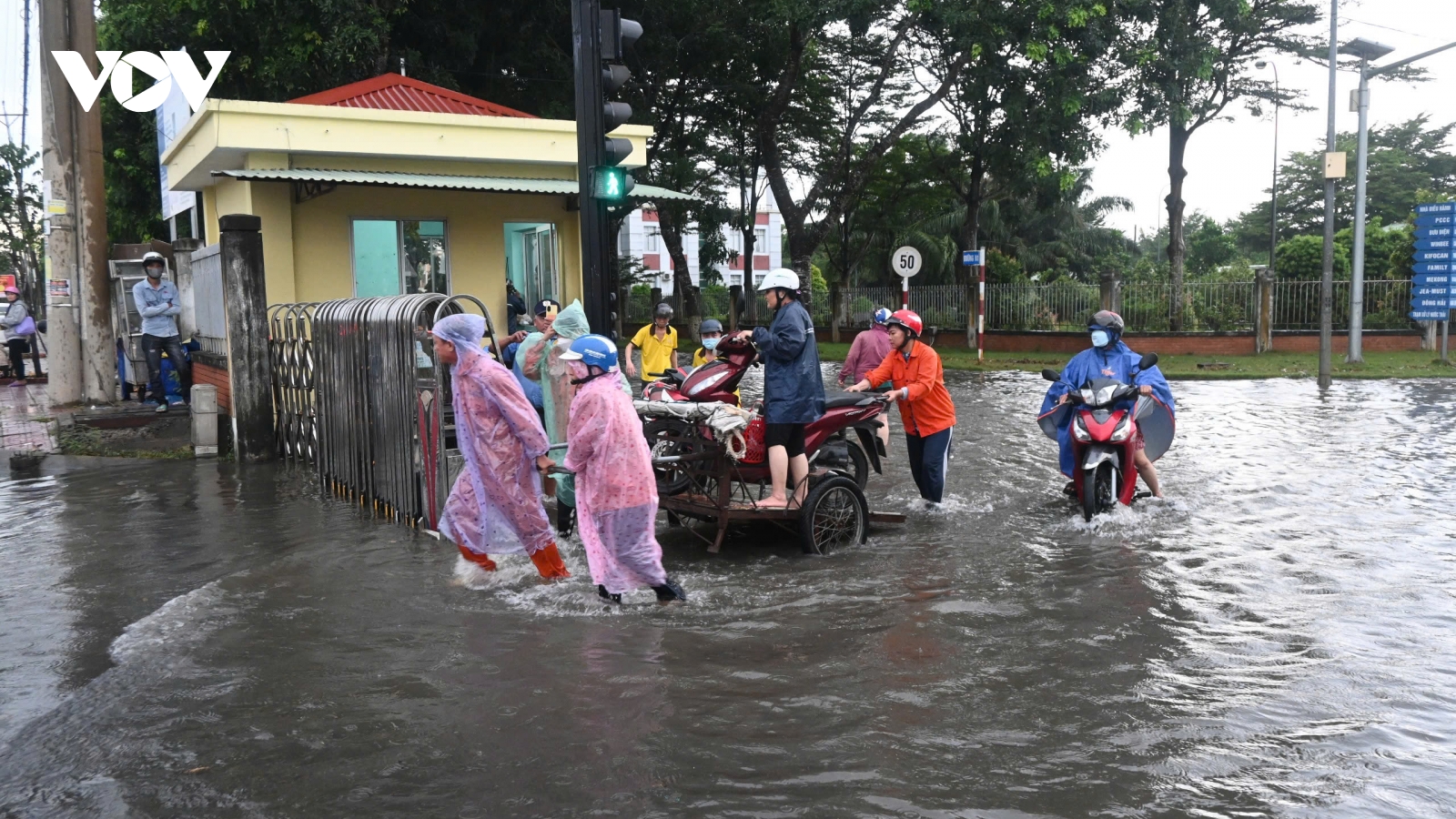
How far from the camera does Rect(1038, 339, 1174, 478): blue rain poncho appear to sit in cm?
920

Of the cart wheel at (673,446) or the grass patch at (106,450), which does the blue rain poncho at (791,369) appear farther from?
the grass patch at (106,450)

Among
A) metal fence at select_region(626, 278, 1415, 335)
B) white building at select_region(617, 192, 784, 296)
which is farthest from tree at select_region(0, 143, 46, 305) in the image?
metal fence at select_region(626, 278, 1415, 335)

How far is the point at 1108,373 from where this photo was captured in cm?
917

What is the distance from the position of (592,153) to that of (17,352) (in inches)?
745

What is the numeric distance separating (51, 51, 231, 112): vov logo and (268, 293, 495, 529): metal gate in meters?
6.66

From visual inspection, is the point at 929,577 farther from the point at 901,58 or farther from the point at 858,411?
the point at 901,58

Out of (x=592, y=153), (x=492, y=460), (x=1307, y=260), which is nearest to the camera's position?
(x=492, y=460)

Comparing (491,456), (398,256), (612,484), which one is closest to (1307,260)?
(398,256)

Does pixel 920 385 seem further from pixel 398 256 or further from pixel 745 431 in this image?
pixel 398 256

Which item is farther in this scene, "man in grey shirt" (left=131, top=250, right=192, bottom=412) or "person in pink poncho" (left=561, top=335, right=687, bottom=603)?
"man in grey shirt" (left=131, top=250, right=192, bottom=412)

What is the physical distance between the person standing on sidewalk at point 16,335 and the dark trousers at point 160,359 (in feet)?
26.5

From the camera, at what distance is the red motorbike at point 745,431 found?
7.88 meters

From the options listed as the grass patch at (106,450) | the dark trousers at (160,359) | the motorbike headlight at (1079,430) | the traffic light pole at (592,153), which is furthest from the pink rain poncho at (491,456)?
the dark trousers at (160,359)

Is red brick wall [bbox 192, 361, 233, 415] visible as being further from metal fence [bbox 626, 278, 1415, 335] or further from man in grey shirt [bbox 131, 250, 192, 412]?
metal fence [bbox 626, 278, 1415, 335]
